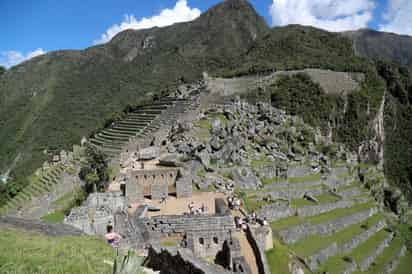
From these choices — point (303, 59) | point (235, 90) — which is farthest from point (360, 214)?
point (303, 59)

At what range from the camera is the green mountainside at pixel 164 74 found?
43656mm

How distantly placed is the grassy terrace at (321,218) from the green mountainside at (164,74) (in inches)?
685

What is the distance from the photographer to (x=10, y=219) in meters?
8.28

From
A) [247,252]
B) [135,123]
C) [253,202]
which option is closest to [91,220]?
[247,252]

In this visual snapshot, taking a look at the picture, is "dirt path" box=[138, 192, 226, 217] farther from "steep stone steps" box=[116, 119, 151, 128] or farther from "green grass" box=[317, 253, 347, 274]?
"steep stone steps" box=[116, 119, 151, 128]

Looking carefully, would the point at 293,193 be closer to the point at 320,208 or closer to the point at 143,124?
the point at 320,208

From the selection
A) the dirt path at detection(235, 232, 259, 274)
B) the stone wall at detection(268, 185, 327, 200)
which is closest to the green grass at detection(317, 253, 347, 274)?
the stone wall at detection(268, 185, 327, 200)

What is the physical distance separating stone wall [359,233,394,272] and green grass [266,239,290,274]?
32.0 feet

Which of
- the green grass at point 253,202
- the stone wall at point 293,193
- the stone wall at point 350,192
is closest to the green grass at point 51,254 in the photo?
the green grass at point 253,202

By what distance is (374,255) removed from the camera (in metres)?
18.8

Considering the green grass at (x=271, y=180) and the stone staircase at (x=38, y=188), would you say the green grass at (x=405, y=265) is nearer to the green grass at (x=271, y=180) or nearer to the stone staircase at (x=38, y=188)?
the green grass at (x=271, y=180)

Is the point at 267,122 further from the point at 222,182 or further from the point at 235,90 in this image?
the point at 222,182

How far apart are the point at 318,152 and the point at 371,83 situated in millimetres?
25730

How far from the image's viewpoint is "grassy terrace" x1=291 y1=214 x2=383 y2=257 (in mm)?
14820
